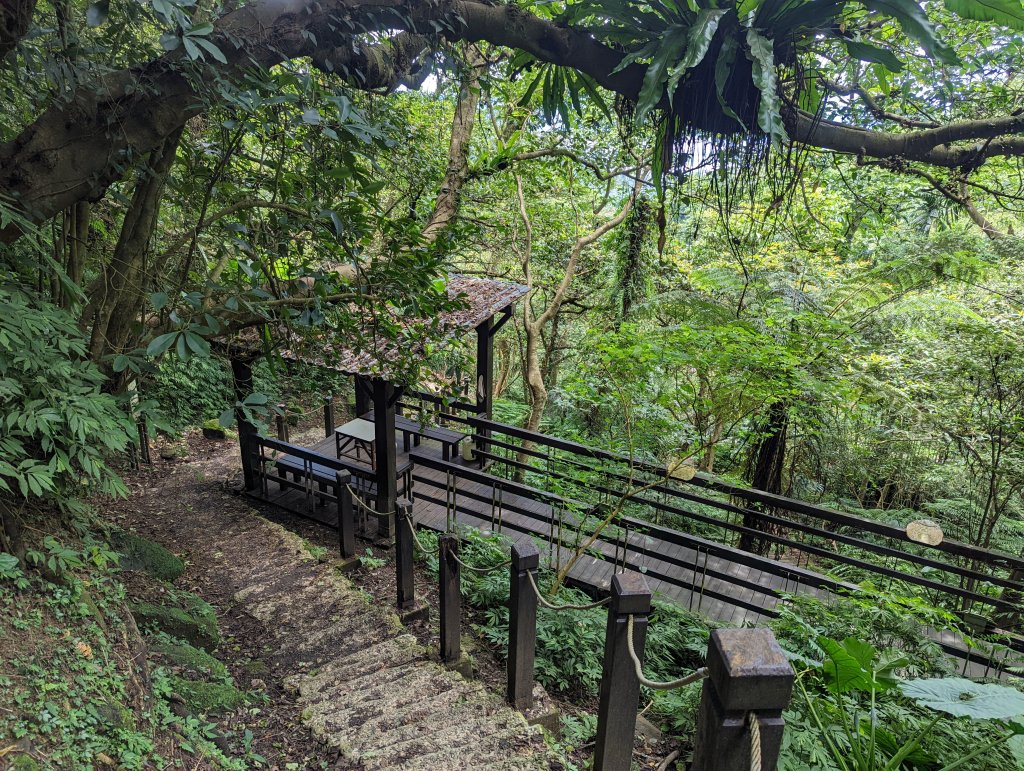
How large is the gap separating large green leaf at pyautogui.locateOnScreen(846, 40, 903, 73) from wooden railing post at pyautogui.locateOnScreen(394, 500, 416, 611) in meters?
3.87

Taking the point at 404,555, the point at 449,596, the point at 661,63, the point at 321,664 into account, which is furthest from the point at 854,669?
the point at 321,664

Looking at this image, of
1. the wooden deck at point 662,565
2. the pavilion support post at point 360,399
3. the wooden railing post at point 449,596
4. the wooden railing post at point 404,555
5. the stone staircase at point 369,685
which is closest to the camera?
the stone staircase at point 369,685

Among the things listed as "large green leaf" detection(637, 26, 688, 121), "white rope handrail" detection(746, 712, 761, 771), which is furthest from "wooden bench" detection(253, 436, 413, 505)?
"white rope handrail" detection(746, 712, 761, 771)

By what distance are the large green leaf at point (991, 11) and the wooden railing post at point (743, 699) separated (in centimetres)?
235

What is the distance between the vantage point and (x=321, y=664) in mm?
3992

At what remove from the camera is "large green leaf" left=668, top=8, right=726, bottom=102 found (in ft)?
6.50

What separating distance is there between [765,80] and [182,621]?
497cm

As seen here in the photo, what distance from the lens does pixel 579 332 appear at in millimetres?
12539

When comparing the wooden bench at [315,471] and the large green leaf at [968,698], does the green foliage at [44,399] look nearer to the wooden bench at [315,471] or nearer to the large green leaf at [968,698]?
the large green leaf at [968,698]

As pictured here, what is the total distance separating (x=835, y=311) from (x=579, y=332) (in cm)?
621

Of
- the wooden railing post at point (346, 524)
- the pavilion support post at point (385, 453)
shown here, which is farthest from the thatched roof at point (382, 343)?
the wooden railing post at point (346, 524)

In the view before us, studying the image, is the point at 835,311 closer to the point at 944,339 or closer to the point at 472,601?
the point at 944,339

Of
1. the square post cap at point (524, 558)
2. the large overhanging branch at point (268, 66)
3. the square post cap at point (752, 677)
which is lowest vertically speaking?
the square post cap at point (524, 558)

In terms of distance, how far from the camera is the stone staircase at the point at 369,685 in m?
2.90
